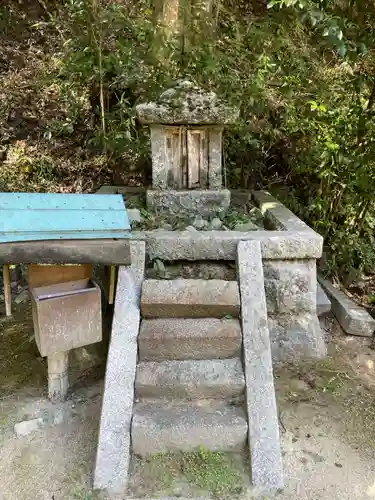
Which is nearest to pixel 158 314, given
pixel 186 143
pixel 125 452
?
pixel 125 452

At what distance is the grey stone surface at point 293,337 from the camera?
322 centimetres

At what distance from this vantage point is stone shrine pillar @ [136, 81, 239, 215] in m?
3.66

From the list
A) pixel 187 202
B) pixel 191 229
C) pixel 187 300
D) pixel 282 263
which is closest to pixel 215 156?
pixel 187 202

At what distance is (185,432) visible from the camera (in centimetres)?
227

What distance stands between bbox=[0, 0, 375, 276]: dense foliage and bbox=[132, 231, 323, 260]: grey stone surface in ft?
4.74

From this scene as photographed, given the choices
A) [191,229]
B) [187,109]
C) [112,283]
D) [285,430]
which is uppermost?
[187,109]

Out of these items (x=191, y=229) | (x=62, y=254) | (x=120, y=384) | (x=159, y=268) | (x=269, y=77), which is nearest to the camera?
(x=62, y=254)

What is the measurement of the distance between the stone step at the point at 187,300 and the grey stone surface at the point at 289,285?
472mm

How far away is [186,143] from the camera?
3.87 metres

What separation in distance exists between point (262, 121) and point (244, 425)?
365 centimetres

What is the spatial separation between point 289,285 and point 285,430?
1.04 meters

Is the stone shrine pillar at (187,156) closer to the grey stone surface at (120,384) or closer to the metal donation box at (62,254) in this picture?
the grey stone surface at (120,384)

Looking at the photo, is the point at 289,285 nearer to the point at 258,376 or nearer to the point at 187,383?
the point at 258,376

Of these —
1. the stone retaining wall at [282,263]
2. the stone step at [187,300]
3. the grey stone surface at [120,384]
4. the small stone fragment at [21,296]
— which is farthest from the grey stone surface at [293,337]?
the small stone fragment at [21,296]
